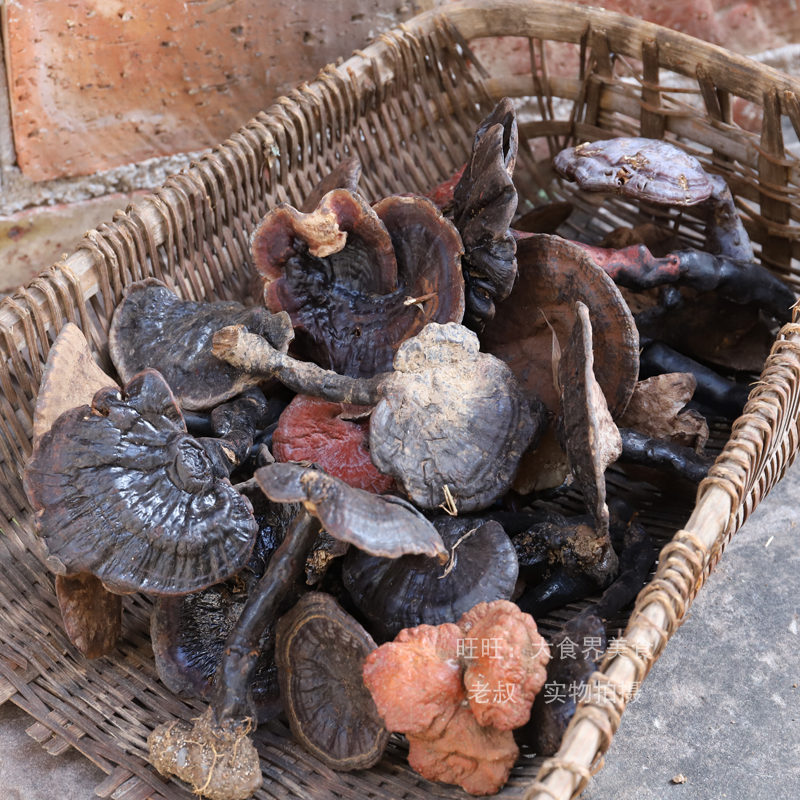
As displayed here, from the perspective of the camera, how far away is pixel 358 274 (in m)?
2.32

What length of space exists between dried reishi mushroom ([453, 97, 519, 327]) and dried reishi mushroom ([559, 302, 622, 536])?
0.37m

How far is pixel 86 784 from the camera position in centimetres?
194

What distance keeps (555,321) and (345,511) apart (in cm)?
104

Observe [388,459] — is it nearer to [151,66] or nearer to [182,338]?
[182,338]

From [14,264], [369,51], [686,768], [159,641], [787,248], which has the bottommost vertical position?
[686,768]

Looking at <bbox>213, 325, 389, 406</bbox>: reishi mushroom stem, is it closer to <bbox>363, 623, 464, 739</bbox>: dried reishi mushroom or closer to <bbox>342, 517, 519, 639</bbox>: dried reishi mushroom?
<bbox>342, 517, 519, 639</bbox>: dried reishi mushroom

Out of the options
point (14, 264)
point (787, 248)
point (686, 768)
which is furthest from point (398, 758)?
point (14, 264)

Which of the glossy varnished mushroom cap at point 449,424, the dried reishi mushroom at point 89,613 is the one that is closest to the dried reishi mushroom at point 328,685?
the glossy varnished mushroom cap at point 449,424

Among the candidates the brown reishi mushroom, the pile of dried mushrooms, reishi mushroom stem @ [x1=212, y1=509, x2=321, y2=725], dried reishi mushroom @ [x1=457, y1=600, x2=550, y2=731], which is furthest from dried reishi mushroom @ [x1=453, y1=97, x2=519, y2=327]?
the brown reishi mushroom

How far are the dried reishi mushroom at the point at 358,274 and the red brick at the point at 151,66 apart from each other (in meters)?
1.73

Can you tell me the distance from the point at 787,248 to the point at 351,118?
177cm

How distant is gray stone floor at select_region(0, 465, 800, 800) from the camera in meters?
1.96

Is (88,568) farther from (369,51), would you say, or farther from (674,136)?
(674,136)

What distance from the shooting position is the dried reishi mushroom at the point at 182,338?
2229mm
